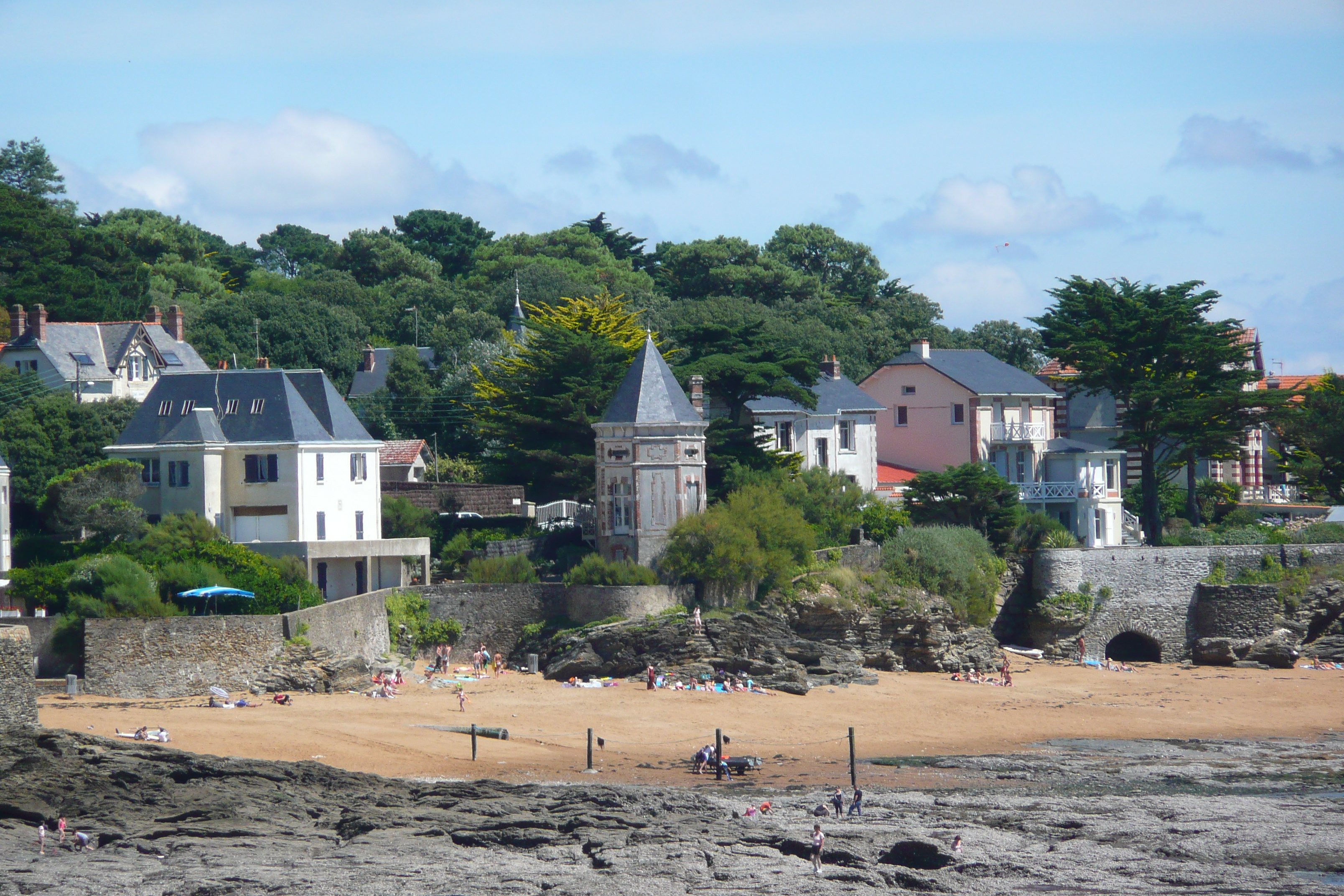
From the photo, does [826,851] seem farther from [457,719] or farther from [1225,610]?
[1225,610]

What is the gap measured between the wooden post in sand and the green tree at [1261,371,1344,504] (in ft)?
114

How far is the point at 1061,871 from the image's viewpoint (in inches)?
1092

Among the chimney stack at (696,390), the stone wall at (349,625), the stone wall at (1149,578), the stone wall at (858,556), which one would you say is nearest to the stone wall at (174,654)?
the stone wall at (349,625)

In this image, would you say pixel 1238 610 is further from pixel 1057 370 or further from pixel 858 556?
pixel 1057 370

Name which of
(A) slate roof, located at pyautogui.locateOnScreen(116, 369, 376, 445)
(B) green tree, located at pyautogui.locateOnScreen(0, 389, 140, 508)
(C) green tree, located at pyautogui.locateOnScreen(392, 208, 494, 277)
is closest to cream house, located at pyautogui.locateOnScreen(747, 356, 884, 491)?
(A) slate roof, located at pyautogui.locateOnScreen(116, 369, 376, 445)

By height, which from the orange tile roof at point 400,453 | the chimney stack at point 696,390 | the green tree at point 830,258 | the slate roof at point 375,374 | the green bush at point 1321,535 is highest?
the green tree at point 830,258

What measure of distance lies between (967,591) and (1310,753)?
13.7 meters

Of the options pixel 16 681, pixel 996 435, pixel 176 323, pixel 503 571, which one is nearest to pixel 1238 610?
pixel 996 435

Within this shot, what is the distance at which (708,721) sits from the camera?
40.6 m

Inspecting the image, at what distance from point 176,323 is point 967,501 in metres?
35.0

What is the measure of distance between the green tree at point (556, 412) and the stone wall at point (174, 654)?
13693mm

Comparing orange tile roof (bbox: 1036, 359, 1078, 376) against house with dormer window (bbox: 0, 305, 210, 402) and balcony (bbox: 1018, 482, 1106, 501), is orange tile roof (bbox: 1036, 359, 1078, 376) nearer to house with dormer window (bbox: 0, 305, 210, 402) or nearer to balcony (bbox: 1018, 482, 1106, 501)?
balcony (bbox: 1018, 482, 1106, 501)

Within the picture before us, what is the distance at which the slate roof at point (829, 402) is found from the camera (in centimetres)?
5922

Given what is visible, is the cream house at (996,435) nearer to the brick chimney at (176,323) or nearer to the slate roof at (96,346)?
the slate roof at (96,346)
